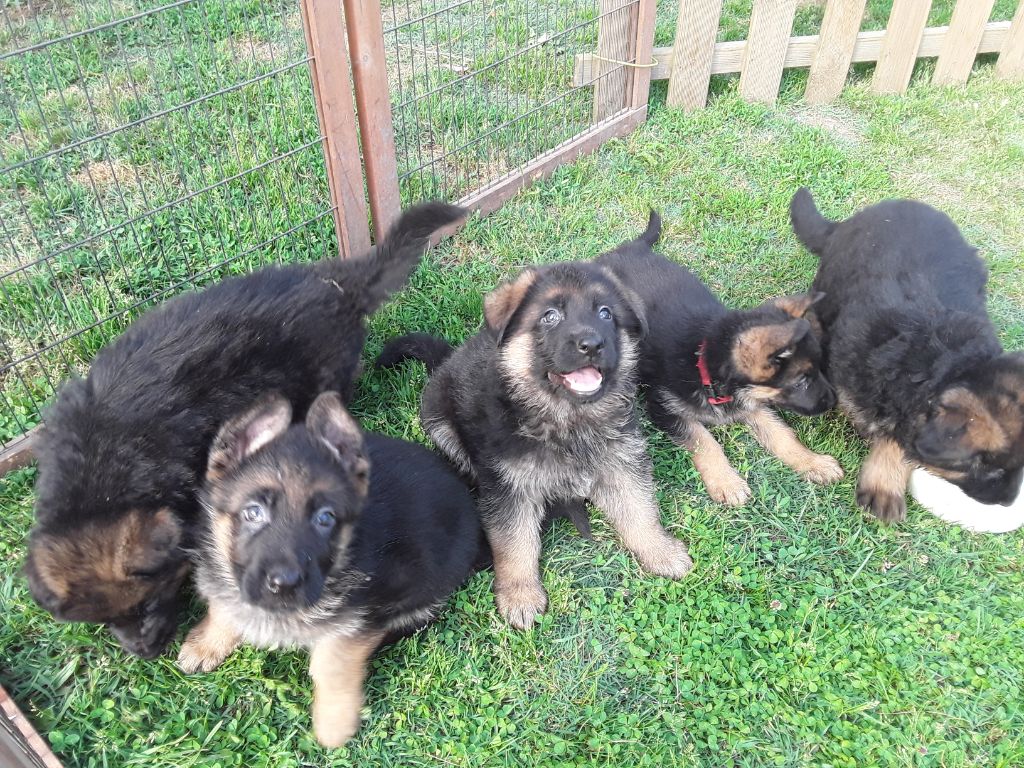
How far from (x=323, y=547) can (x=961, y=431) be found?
279 centimetres

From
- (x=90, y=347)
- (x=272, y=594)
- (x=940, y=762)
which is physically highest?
→ (x=272, y=594)

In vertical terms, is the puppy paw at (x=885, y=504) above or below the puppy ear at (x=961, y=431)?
below

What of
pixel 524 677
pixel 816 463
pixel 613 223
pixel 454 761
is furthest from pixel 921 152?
pixel 454 761

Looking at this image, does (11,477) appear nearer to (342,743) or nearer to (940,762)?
(342,743)

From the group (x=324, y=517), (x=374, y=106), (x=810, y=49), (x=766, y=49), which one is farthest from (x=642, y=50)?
(x=324, y=517)

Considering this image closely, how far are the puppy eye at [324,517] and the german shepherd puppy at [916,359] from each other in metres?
2.64

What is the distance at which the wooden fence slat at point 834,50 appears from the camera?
648 cm

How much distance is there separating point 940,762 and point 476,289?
11.6 ft

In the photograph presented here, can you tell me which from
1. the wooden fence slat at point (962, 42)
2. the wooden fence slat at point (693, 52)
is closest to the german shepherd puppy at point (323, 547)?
the wooden fence slat at point (693, 52)

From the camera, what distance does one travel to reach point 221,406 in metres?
3.29

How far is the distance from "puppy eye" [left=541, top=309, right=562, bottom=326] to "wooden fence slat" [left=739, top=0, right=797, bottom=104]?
4479mm

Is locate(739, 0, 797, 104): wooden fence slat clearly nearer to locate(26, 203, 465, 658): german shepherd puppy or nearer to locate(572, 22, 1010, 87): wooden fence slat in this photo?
locate(572, 22, 1010, 87): wooden fence slat

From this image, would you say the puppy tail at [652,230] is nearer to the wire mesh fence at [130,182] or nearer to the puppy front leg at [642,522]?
the puppy front leg at [642,522]

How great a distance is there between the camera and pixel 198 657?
315cm
